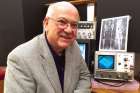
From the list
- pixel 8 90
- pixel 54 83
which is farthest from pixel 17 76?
pixel 54 83

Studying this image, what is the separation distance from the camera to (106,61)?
2029 mm

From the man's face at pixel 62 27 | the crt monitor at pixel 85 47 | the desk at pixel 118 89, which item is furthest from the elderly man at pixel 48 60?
the crt monitor at pixel 85 47

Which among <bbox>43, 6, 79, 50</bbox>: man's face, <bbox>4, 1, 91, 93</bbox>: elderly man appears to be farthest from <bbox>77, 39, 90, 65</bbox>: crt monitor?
<bbox>43, 6, 79, 50</bbox>: man's face

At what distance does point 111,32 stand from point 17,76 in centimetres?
88

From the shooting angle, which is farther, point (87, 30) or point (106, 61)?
point (87, 30)

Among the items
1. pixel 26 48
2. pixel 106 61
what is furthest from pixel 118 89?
pixel 26 48

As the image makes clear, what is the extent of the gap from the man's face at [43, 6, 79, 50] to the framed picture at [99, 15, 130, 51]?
598mm

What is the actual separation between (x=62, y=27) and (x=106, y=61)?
65 centimetres

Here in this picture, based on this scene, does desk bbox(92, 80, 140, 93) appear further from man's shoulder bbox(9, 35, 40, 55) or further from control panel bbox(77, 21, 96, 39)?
man's shoulder bbox(9, 35, 40, 55)

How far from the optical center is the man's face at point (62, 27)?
1.49 metres

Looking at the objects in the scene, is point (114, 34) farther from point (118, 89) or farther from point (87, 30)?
point (118, 89)

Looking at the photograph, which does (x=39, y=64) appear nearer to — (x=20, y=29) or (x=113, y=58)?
(x=113, y=58)

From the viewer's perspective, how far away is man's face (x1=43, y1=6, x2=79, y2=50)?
1.49 metres

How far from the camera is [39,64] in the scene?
5.08ft
